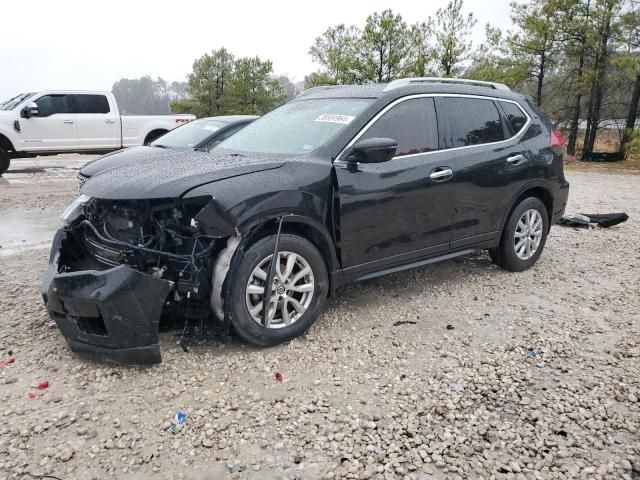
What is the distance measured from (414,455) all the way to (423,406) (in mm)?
439

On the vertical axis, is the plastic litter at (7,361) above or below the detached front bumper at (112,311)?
below

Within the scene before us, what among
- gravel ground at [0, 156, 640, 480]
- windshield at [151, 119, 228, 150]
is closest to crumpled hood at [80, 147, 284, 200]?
gravel ground at [0, 156, 640, 480]

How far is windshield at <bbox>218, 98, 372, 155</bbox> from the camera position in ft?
13.3

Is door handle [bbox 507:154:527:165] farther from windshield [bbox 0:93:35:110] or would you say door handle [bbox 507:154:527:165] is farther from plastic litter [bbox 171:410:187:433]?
windshield [bbox 0:93:35:110]

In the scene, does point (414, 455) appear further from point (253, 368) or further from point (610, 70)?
point (610, 70)

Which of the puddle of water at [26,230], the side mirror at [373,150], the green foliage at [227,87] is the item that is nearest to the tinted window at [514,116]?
the side mirror at [373,150]

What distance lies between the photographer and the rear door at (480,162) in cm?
455

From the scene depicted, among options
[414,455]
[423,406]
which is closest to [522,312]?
[423,406]

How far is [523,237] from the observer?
5316 mm

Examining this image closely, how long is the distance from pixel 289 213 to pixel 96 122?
12.1 meters

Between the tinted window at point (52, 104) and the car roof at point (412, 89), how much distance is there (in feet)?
34.6

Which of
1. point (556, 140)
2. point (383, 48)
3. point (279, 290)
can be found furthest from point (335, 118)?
point (383, 48)

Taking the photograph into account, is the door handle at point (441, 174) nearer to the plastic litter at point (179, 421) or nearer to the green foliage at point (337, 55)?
the plastic litter at point (179, 421)

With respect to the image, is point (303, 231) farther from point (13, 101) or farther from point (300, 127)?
point (13, 101)
